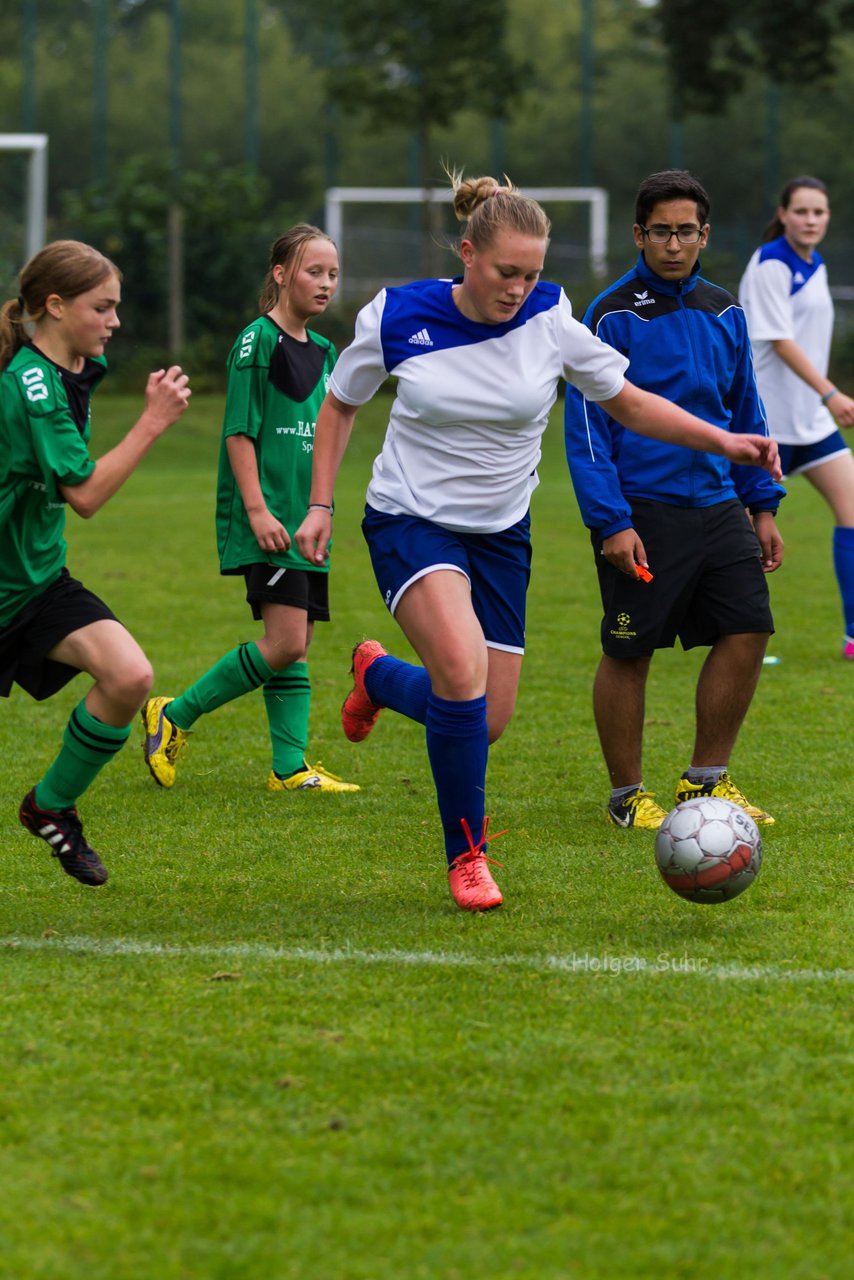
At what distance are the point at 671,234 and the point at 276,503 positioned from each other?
1.75 metres

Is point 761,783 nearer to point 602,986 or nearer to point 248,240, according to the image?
point 602,986

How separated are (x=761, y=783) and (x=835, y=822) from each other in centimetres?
64

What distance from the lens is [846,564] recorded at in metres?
8.96

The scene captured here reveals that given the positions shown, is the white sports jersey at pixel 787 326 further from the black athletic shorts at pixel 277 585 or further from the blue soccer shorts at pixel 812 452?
the black athletic shorts at pixel 277 585

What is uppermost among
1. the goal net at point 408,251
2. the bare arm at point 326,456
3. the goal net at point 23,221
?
the bare arm at point 326,456

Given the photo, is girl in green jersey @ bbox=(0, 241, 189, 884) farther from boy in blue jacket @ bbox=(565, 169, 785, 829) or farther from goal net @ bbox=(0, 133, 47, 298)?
goal net @ bbox=(0, 133, 47, 298)

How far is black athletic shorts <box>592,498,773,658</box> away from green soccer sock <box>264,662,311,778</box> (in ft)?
4.44

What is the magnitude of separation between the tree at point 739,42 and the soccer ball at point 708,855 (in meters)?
31.6

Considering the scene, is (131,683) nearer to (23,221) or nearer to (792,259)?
(792,259)

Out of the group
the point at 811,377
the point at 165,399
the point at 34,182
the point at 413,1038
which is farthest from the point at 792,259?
the point at 34,182

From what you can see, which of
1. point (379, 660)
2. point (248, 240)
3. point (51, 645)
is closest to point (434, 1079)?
point (51, 645)

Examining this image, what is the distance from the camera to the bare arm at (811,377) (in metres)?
8.41

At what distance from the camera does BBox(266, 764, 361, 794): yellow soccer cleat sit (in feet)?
21.3

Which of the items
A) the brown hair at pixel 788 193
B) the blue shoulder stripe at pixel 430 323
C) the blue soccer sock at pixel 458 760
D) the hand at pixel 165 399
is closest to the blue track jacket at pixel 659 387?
the blue shoulder stripe at pixel 430 323
